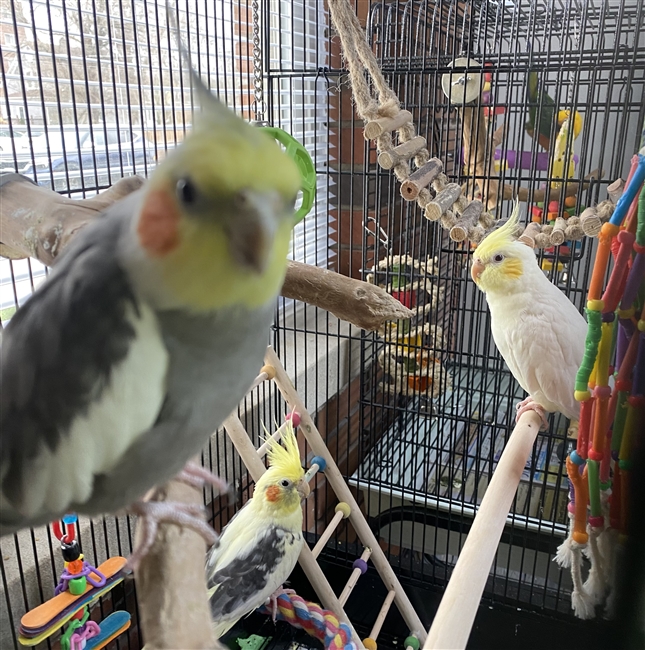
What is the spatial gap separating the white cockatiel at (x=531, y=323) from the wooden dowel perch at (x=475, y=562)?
0.24 m

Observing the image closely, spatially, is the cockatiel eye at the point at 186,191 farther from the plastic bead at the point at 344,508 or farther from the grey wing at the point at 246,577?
the plastic bead at the point at 344,508

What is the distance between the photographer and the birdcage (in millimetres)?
1083

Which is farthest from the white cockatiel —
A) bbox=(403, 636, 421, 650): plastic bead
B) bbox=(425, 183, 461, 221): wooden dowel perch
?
bbox=(403, 636, 421, 650): plastic bead

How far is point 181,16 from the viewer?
1.36 meters

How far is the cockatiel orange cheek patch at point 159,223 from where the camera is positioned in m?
0.37

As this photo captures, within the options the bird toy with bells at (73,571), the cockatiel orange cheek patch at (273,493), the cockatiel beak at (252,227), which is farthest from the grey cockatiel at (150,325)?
the cockatiel orange cheek patch at (273,493)

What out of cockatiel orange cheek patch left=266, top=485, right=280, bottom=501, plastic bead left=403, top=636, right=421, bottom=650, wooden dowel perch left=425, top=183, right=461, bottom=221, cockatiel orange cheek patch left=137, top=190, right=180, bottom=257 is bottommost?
plastic bead left=403, top=636, right=421, bottom=650

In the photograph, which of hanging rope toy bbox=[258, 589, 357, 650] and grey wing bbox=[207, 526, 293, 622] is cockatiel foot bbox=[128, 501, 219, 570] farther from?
hanging rope toy bbox=[258, 589, 357, 650]

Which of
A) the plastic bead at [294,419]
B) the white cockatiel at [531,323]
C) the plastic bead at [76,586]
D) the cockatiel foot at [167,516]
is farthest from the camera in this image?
the plastic bead at [294,419]

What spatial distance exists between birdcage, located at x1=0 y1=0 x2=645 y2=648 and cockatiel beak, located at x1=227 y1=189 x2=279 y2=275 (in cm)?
57

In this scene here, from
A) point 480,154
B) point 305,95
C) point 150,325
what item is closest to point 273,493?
point 150,325

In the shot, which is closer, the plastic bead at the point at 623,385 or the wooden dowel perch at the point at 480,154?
the plastic bead at the point at 623,385

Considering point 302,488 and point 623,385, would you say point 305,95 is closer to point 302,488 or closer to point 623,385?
point 302,488

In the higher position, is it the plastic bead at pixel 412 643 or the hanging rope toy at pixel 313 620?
the hanging rope toy at pixel 313 620
